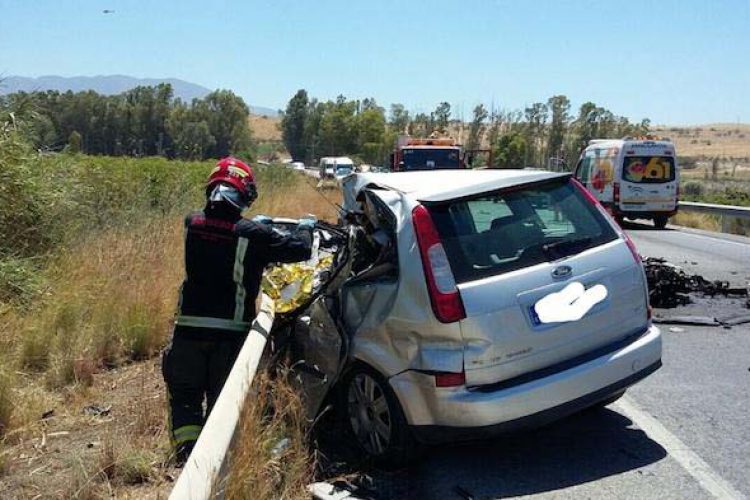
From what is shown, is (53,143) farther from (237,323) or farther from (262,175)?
(262,175)

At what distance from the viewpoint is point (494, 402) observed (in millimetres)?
4047

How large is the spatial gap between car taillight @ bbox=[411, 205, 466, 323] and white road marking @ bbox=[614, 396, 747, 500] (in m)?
1.54

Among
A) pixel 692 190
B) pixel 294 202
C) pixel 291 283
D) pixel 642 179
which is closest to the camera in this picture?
pixel 291 283

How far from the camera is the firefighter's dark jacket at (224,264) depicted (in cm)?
446

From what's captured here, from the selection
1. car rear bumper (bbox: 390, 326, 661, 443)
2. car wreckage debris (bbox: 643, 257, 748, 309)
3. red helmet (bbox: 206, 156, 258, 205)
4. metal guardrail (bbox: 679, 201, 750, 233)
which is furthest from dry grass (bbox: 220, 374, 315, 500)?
metal guardrail (bbox: 679, 201, 750, 233)

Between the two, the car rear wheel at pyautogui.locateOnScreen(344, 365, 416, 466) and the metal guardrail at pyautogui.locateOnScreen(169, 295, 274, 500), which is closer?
the metal guardrail at pyautogui.locateOnScreen(169, 295, 274, 500)

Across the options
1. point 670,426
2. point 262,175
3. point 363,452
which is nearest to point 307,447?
point 363,452

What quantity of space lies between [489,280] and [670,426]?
1775mm

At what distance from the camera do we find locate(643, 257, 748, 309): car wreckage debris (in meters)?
8.52

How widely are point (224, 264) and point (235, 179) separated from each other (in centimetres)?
50

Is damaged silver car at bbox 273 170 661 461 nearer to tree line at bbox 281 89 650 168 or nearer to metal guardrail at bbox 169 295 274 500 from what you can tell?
metal guardrail at bbox 169 295 274 500

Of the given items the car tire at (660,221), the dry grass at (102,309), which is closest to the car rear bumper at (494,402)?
the dry grass at (102,309)

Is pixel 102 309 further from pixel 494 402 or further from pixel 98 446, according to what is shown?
pixel 494 402

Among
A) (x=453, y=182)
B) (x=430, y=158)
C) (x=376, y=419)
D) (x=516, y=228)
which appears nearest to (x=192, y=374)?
(x=376, y=419)
